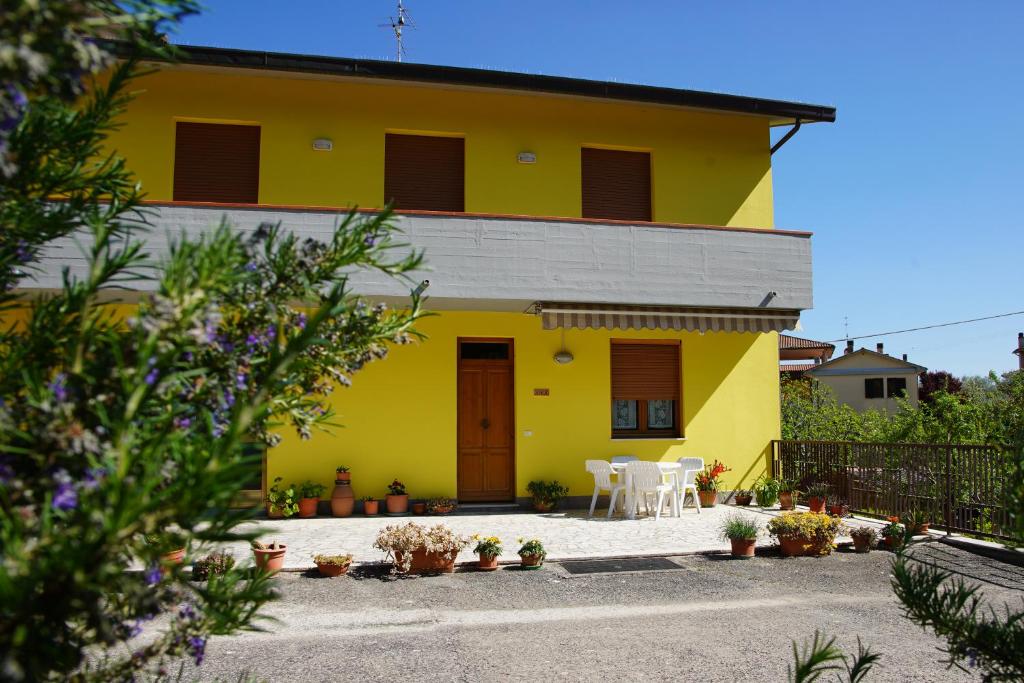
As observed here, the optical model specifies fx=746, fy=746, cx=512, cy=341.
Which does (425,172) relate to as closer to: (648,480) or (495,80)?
(495,80)

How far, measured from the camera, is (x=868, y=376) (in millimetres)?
44938

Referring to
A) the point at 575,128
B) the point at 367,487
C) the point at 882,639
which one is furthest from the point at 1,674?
the point at 575,128

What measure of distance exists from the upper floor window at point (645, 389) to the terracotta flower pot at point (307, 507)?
20.1 feet

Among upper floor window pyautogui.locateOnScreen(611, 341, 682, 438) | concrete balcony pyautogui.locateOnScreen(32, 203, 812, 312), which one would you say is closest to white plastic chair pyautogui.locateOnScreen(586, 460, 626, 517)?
upper floor window pyautogui.locateOnScreen(611, 341, 682, 438)

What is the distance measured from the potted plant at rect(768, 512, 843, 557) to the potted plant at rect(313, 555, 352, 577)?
6.10 metres

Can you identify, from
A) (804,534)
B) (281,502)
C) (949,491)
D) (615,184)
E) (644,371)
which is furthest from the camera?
(615,184)

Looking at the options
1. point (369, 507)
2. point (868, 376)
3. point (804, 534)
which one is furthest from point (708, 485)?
point (868, 376)

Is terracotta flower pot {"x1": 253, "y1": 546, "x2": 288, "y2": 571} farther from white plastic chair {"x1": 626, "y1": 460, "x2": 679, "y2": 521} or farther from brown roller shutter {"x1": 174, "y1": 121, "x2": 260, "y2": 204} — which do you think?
brown roller shutter {"x1": 174, "y1": 121, "x2": 260, "y2": 204}

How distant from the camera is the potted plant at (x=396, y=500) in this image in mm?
13883

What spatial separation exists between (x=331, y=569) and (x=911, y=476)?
32.4ft

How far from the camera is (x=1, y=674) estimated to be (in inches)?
45.1

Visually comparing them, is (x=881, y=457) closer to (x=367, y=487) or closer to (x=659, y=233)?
(x=659, y=233)

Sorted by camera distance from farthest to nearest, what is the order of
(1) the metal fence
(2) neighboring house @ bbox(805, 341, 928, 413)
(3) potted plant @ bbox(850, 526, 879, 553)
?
1. (2) neighboring house @ bbox(805, 341, 928, 413)
2. (1) the metal fence
3. (3) potted plant @ bbox(850, 526, 879, 553)

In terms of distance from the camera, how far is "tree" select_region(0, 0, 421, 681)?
4.15 ft
